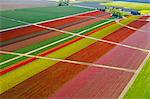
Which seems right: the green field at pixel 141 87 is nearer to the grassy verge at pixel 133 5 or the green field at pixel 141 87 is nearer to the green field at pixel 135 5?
the green field at pixel 135 5

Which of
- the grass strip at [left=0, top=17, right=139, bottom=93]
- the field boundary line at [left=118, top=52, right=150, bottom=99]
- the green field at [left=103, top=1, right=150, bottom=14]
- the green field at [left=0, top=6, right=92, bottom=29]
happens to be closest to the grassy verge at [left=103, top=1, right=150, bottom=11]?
the green field at [left=103, top=1, right=150, bottom=14]

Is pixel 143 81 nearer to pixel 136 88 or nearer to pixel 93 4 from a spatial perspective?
pixel 136 88

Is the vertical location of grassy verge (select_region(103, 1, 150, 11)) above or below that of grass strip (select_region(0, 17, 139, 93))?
above

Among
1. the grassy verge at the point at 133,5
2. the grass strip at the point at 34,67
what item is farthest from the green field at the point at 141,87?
the grassy verge at the point at 133,5

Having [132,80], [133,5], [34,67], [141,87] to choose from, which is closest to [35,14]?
[133,5]

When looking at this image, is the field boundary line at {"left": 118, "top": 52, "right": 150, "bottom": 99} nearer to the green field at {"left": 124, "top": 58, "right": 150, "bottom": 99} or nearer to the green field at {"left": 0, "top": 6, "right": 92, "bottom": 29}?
the green field at {"left": 124, "top": 58, "right": 150, "bottom": 99}

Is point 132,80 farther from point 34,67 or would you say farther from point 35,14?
point 35,14
